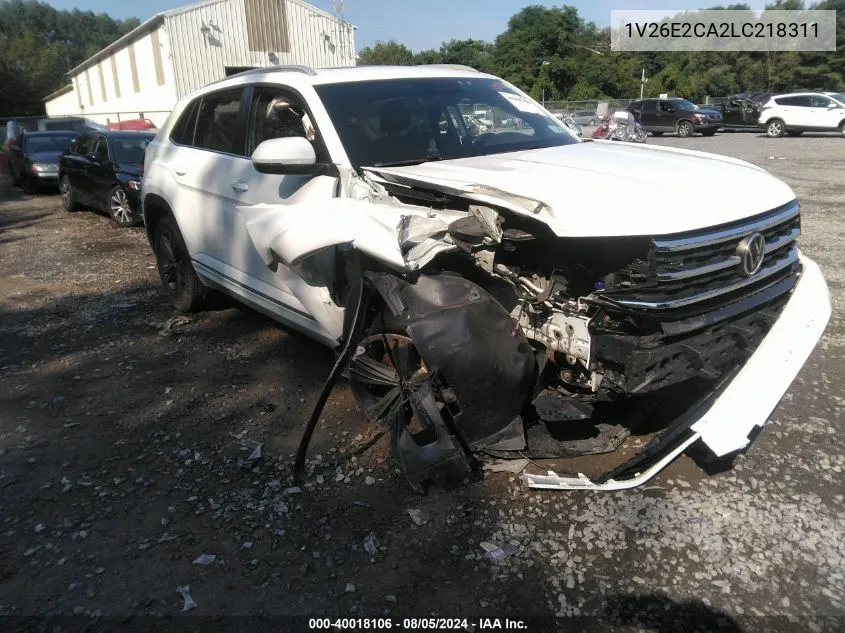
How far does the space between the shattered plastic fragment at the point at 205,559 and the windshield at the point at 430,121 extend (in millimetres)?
2068

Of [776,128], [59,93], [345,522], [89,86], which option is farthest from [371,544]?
[59,93]

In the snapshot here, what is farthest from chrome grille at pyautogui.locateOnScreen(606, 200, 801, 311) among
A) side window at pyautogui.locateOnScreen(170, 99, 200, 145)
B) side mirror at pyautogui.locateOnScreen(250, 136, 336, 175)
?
side window at pyautogui.locateOnScreen(170, 99, 200, 145)

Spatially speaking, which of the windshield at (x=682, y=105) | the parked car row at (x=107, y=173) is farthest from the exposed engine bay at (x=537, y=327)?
the windshield at (x=682, y=105)

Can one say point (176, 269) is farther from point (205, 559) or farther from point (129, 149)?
point (129, 149)

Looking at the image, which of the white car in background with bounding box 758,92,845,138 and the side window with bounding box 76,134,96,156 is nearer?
the side window with bounding box 76,134,96,156

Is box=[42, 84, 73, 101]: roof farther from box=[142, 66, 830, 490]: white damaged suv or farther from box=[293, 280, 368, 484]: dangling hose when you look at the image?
box=[293, 280, 368, 484]: dangling hose

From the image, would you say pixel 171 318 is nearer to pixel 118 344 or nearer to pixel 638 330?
pixel 118 344

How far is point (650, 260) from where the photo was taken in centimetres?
252

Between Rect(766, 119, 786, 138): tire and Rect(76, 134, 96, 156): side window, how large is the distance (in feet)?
75.1

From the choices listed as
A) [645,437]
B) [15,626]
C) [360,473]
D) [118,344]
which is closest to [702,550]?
[645,437]

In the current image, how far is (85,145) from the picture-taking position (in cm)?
1138

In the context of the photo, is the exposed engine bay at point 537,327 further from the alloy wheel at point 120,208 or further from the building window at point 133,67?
the building window at point 133,67

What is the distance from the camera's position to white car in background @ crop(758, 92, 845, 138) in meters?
22.6

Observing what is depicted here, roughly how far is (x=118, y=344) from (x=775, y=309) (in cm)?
461
